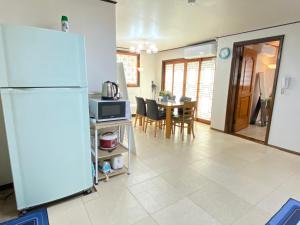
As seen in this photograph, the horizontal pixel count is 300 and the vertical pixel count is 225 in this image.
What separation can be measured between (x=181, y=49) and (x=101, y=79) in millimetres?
3967

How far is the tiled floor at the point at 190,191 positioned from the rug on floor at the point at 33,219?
6cm

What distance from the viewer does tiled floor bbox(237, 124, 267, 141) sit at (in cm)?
424

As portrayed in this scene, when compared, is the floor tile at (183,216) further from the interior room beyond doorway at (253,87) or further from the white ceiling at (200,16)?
the interior room beyond doorway at (253,87)

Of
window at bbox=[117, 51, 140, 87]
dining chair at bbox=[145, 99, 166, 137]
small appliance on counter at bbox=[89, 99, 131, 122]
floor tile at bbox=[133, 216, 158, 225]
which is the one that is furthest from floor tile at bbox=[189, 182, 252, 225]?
window at bbox=[117, 51, 140, 87]

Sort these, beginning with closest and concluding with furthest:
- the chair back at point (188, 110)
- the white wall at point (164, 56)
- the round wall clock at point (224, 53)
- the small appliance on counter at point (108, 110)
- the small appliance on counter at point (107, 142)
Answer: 1. the small appliance on counter at point (108, 110)
2. the small appliance on counter at point (107, 142)
3. the chair back at point (188, 110)
4. the round wall clock at point (224, 53)
5. the white wall at point (164, 56)

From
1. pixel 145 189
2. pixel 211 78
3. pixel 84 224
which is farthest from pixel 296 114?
pixel 84 224

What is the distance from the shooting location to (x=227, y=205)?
191 centimetres

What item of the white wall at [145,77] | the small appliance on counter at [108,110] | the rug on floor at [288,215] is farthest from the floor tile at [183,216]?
the white wall at [145,77]

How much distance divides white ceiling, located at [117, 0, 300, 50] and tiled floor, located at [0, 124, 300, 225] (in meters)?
2.35

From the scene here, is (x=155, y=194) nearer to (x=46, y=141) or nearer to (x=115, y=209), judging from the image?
(x=115, y=209)

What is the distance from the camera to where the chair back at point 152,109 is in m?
4.01

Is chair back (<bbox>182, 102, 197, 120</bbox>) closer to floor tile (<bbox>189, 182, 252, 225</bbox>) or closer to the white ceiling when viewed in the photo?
the white ceiling

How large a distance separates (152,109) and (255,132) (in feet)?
9.36

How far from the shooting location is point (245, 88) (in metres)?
4.49
